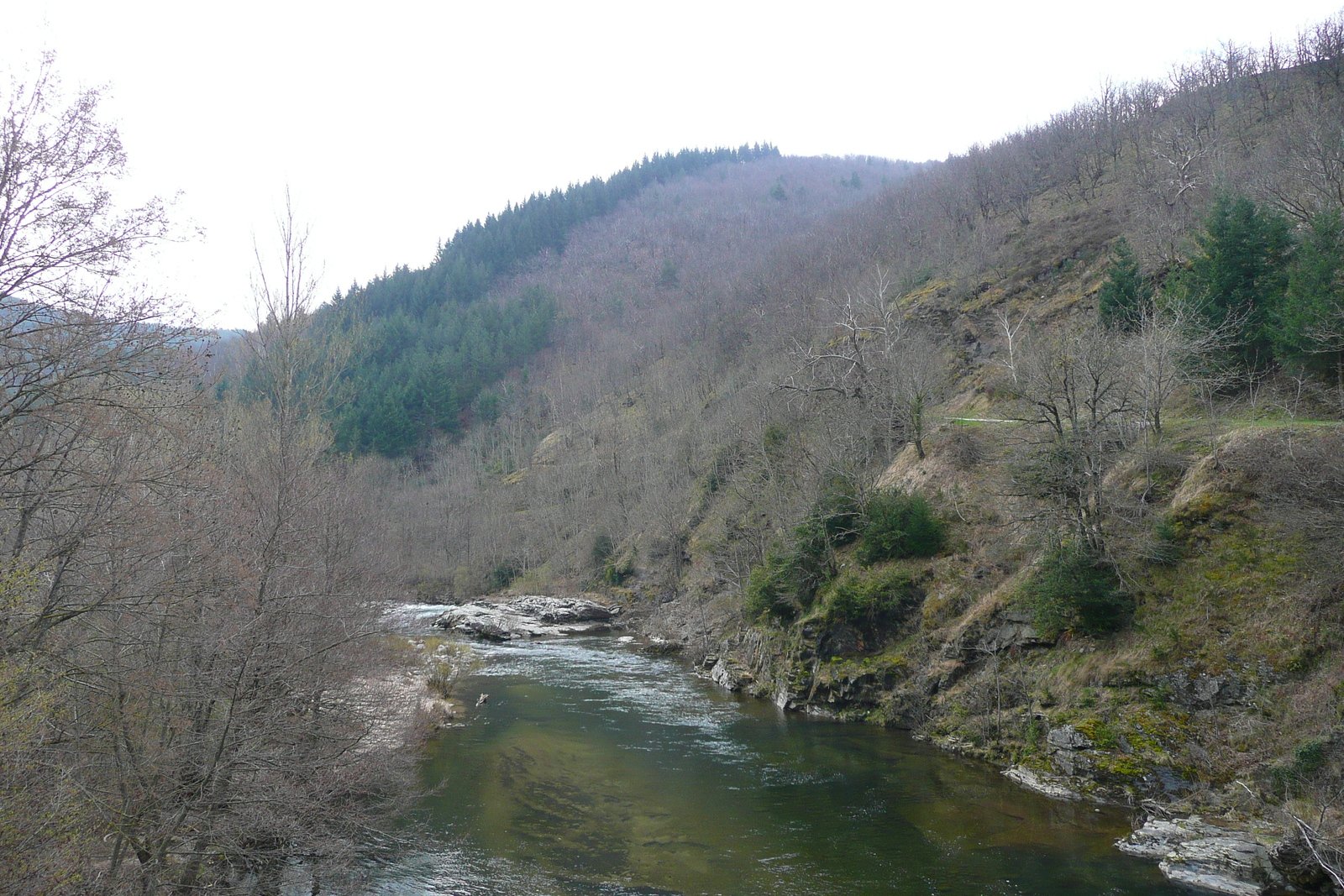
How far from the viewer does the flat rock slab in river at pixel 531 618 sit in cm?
4544

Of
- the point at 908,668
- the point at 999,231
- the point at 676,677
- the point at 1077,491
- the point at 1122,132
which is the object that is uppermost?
the point at 1122,132

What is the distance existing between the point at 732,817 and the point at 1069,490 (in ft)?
47.7

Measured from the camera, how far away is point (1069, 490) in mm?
21703

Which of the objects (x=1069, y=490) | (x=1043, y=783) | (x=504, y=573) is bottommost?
(x=504, y=573)

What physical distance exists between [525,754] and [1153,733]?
16.1 metres

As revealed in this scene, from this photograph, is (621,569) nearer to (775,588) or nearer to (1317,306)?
(775,588)

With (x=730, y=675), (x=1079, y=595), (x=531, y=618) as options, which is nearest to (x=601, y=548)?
(x=531, y=618)

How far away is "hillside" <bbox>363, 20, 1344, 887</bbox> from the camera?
15836 mm

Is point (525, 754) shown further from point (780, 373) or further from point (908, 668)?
point (780, 373)

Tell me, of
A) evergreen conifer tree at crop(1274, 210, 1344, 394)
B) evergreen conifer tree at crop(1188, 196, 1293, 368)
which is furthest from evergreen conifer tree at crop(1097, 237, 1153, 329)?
evergreen conifer tree at crop(1274, 210, 1344, 394)

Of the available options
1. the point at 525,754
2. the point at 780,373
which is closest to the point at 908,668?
the point at 525,754

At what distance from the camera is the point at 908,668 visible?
23.8 metres

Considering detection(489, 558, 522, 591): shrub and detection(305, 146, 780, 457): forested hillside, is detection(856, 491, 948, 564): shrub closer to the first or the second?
detection(489, 558, 522, 591): shrub

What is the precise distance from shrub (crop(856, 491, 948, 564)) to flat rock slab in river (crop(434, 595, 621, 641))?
25309 millimetres
